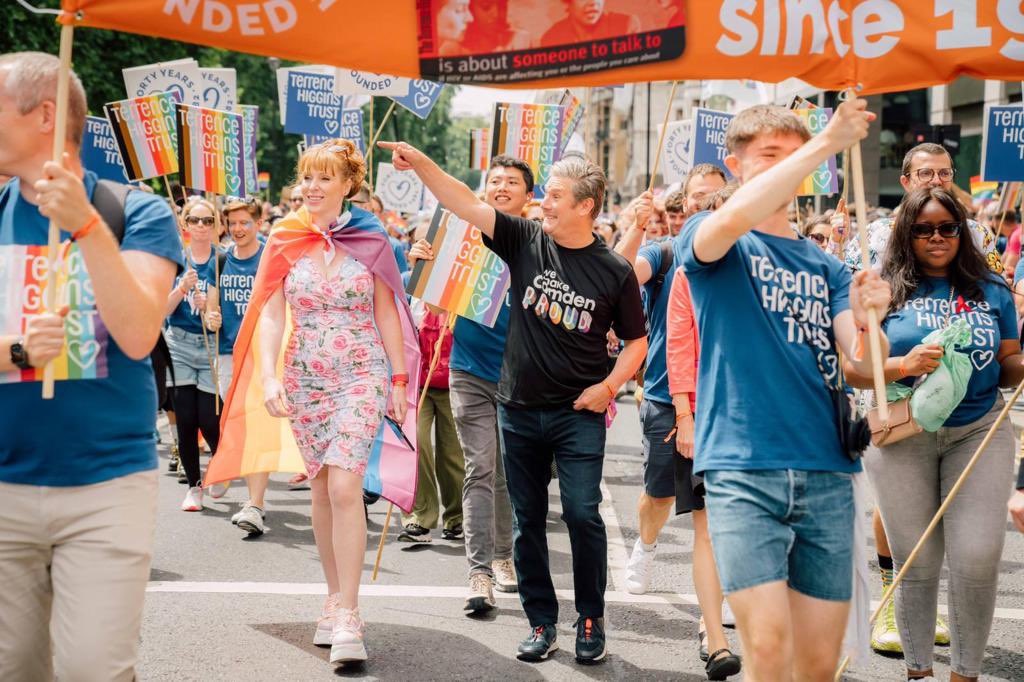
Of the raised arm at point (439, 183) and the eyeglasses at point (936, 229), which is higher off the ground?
the raised arm at point (439, 183)

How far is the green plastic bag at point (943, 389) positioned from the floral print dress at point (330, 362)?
230 centimetres

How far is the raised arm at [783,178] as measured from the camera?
3.35 meters

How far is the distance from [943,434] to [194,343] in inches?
231

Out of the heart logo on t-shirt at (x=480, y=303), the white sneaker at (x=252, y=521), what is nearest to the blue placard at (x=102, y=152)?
the white sneaker at (x=252, y=521)

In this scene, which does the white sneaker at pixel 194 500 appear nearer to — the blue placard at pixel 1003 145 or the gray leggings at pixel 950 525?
the gray leggings at pixel 950 525

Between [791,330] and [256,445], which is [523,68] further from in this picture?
[256,445]

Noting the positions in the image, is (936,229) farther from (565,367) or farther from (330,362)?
(330,362)

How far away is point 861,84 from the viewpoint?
154 inches

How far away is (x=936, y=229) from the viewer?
4.80 m

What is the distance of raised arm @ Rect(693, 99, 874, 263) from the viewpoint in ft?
11.0

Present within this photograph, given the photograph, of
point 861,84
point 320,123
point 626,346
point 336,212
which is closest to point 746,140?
point 861,84

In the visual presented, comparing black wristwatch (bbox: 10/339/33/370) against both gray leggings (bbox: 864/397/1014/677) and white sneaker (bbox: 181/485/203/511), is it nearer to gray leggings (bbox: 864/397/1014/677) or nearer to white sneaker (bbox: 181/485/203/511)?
gray leggings (bbox: 864/397/1014/677)

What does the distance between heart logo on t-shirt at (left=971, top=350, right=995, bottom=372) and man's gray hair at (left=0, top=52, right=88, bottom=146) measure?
10.8 ft

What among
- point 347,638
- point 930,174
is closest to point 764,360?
point 347,638
